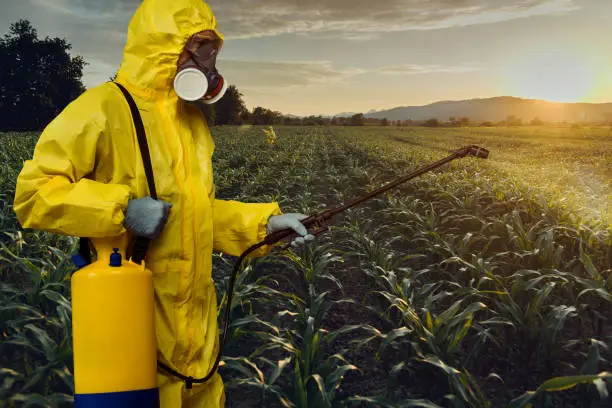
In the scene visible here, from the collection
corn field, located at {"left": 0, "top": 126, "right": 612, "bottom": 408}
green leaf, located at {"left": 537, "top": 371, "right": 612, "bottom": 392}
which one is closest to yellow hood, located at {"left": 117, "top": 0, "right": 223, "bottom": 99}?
corn field, located at {"left": 0, "top": 126, "right": 612, "bottom": 408}

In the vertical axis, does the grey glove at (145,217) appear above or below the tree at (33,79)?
below

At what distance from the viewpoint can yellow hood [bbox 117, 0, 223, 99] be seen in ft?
6.20

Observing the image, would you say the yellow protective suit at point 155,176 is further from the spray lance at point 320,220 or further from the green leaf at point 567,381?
the green leaf at point 567,381

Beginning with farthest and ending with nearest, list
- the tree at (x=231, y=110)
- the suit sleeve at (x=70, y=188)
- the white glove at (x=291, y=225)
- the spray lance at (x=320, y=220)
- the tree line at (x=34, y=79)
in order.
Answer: the tree at (x=231, y=110)
the tree line at (x=34, y=79)
the white glove at (x=291, y=225)
the spray lance at (x=320, y=220)
the suit sleeve at (x=70, y=188)

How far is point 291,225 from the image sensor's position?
224cm

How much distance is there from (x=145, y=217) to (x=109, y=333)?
1.18 feet

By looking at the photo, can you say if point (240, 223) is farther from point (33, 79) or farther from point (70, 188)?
point (33, 79)

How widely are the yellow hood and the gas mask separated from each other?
58mm

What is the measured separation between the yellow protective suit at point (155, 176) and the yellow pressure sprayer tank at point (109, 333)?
13 centimetres

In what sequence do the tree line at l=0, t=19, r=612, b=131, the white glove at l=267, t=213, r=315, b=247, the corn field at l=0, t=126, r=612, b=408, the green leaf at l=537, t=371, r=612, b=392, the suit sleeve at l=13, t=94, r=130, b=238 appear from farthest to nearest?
the tree line at l=0, t=19, r=612, b=131, the corn field at l=0, t=126, r=612, b=408, the green leaf at l=537, t=371, r=612, b=392, the white glove at l=267, t=213, r=315, b=247, the suit sleeve at l=13, t=94, r=130, b=238

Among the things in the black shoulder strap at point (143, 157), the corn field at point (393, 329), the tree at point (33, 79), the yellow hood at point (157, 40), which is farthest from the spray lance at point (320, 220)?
the tree at point (33, 79)

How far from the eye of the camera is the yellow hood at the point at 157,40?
189cm

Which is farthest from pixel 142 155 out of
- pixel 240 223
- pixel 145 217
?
pixel 240 223

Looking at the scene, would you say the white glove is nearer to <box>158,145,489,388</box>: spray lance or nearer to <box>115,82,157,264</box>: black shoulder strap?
<box>158,145,489,388</box>: spray lance
